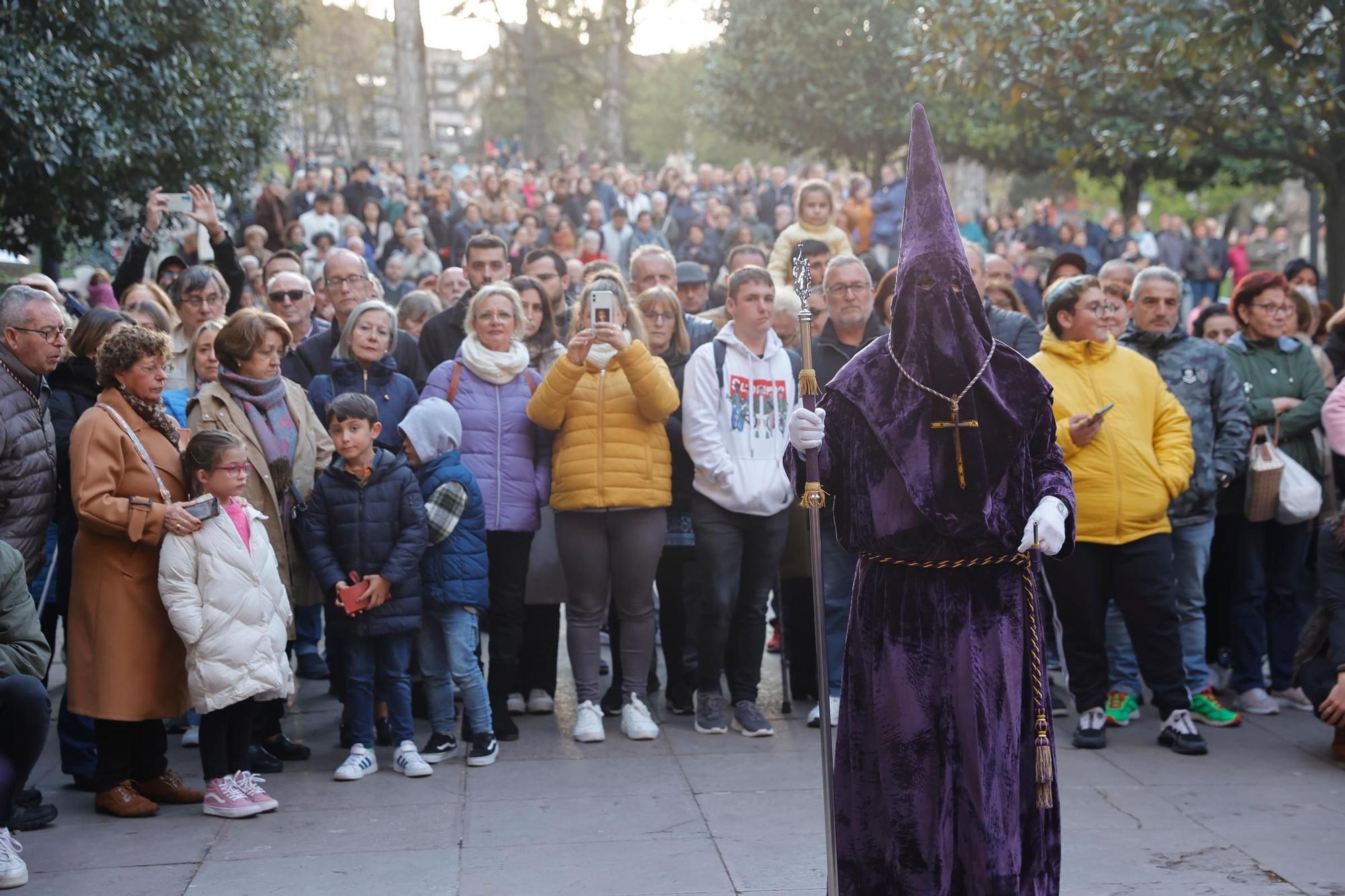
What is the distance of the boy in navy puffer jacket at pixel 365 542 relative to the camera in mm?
6480

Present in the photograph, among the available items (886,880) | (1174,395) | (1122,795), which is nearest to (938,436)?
(886,880)

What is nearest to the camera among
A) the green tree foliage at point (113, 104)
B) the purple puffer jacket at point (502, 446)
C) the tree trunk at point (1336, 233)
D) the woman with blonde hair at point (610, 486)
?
the woman with blonde hair at point (610, 486)

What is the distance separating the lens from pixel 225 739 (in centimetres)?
612

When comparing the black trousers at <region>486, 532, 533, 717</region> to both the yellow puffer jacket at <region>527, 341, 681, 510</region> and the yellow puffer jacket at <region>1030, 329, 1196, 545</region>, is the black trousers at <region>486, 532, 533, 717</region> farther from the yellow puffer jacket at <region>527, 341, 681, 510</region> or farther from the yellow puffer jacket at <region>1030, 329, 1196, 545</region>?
the yellow puffer jacket at <region>1030, 329, 1196, 545</region>

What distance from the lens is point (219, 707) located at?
5.98 meters

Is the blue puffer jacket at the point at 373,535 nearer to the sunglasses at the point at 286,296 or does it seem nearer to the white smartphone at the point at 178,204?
the sunglasses at the point at 286,296

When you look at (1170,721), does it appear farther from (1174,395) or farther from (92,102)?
(92,102)

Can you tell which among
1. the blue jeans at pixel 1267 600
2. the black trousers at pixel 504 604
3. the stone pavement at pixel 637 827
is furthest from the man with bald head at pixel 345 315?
the blue jeans at pixel 1267 600

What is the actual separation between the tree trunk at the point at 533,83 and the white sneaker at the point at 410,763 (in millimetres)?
39373

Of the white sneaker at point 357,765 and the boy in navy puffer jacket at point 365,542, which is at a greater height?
the boy in navy puffer jacket at point 365,542

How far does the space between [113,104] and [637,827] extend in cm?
706

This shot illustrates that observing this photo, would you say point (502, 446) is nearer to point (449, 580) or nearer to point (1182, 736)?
point (449, 580)

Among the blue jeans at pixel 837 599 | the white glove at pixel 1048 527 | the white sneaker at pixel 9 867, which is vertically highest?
the white glove at pixel 1048 527

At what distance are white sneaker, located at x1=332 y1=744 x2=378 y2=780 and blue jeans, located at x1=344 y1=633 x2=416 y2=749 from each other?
0.15ft
